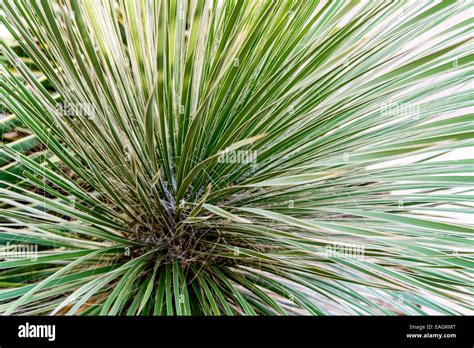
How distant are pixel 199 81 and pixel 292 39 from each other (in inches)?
7.0

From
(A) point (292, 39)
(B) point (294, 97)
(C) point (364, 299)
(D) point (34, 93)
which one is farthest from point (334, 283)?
(D) point (34, 93)

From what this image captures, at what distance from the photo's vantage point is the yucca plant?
577mm

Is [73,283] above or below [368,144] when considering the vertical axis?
below

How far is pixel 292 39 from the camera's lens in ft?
2.13

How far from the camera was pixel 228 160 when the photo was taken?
0.60 m

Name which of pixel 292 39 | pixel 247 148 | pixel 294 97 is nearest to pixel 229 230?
pixel 247 148

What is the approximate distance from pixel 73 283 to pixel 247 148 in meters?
0.36

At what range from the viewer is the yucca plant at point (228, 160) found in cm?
58

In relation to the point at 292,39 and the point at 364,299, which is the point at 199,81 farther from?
the point at 364,299

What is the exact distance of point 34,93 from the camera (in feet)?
2.15
